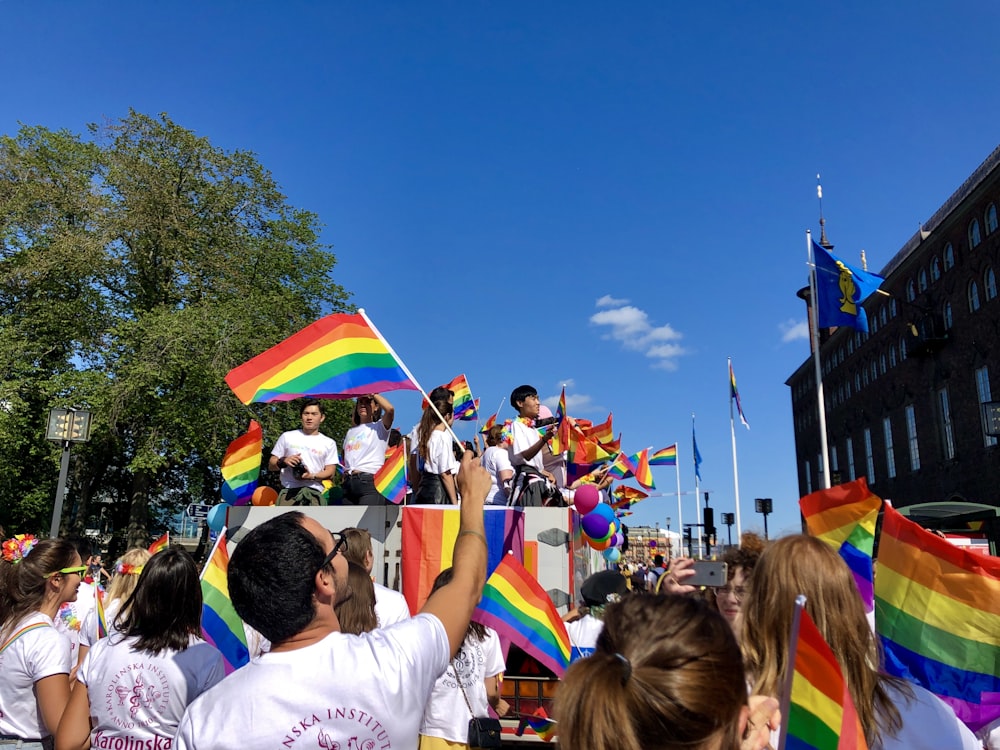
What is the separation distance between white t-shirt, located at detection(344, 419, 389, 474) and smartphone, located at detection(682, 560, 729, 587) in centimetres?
476

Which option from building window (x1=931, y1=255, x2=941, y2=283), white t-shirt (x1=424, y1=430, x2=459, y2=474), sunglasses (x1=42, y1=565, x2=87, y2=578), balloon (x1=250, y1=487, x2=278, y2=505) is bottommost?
sunglasses (x1=42, y1=565, x2=87, y2=578)

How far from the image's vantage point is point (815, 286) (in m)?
13.4

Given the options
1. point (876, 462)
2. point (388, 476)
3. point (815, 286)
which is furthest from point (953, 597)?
point (876, 462)

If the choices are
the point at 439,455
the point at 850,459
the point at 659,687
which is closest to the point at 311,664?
the point at 659,687

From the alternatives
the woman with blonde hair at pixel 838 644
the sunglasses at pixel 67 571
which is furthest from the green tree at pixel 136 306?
the woman with blonde hair at pixel 838 644

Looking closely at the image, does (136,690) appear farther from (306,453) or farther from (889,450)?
(889,450)

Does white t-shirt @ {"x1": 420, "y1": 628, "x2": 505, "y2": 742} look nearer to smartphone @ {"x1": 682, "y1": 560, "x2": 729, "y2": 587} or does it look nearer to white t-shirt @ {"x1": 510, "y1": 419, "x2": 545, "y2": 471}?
smartphone @ {"x1": 682, "y1": 560, "x2": 729, "y2": 587}

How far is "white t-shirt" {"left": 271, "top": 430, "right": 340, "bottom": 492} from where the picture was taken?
6.88m

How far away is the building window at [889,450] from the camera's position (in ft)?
142

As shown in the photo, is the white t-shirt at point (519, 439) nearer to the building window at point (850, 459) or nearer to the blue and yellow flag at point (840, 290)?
the blue and yellow flag at point (840, 290)

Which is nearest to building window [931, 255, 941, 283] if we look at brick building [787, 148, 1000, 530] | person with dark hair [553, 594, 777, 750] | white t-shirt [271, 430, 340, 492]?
brick building [787, 148, 1000, 530]

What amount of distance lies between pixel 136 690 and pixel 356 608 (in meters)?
0.88

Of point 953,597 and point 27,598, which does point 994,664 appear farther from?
point 27,598

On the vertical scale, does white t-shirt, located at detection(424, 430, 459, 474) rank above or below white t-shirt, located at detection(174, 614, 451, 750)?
above
